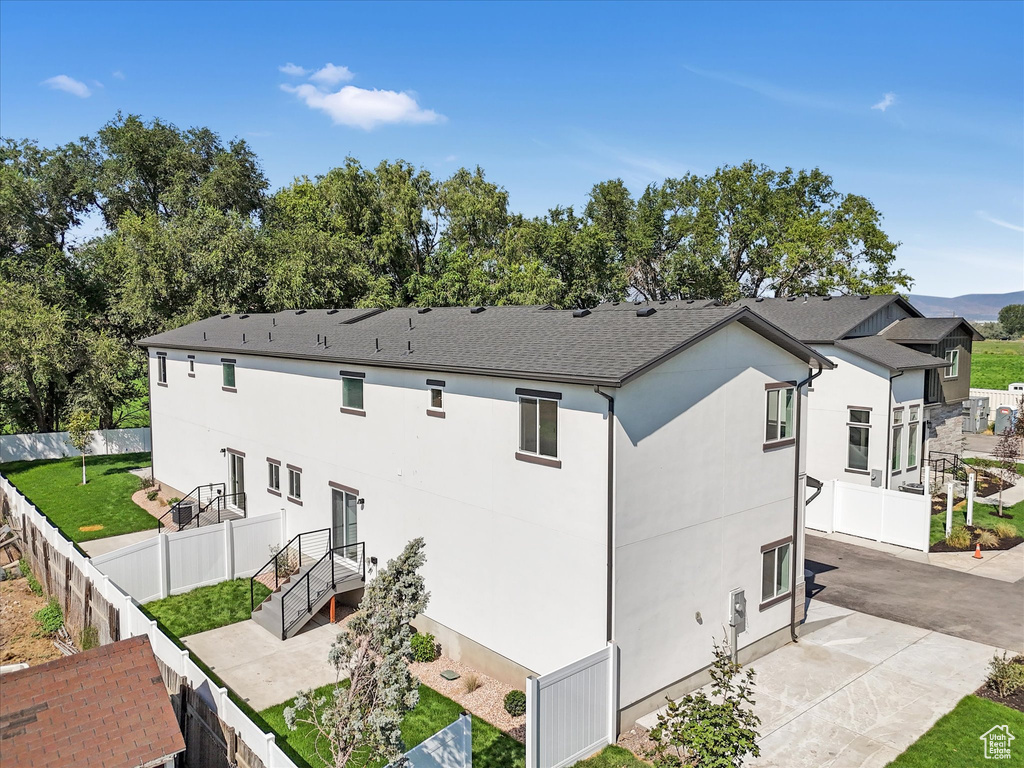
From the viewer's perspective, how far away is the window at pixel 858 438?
2314cm

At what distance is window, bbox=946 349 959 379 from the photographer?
27.1 m

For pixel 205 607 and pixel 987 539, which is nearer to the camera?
pixel 205 607

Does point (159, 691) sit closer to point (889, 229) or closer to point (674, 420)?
point (674, 420)

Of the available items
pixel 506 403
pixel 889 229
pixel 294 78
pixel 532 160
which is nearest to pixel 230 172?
pixel 294 78

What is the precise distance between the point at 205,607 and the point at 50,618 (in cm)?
394

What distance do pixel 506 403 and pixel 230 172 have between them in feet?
120

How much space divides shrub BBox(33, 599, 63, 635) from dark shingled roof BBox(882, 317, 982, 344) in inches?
1170

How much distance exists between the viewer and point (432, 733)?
10641 mm

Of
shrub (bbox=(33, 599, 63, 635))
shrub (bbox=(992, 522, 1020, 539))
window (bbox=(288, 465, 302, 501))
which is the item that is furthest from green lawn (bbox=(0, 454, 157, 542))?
shrub (bbox=(992, 522, 1020, 539))

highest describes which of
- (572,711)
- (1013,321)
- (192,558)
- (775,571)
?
(1013,321)

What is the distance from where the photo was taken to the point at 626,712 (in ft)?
34.8

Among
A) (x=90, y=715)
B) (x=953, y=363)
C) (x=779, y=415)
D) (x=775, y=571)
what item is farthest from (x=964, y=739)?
(x=953, y=363)

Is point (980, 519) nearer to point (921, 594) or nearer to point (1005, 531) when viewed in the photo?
point (1005, 531)

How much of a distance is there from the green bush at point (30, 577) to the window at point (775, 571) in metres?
18.9
